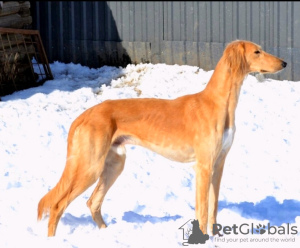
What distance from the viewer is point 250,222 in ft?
20.9

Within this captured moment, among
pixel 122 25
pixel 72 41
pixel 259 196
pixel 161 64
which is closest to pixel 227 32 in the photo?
pixel 161 64

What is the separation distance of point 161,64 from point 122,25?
4.58 ft

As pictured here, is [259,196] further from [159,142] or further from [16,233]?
[16,233]

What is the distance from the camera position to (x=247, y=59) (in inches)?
234

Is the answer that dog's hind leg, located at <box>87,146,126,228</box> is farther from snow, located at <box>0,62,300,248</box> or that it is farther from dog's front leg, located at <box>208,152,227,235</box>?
dog's front leg, located at <box>208,152,227,235</box>

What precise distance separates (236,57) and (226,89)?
0.30 m

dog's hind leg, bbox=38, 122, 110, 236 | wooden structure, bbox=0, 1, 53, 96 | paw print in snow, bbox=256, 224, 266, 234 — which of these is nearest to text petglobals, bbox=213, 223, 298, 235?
paw print in snow, bbox=256, 224, 266, 234

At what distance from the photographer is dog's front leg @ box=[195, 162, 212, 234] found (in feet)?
18.7

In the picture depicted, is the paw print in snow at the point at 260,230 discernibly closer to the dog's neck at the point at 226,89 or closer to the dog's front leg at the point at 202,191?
the dog's front leg at the point at 202,191

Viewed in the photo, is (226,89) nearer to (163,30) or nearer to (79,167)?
(79,167)
